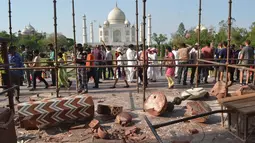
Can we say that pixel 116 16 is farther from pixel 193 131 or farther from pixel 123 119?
pixel 193 131

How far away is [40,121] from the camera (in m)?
4.80

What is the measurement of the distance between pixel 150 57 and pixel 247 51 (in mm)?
3606

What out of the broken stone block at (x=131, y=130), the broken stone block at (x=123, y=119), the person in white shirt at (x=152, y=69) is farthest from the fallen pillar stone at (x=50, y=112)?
the person in white shirt at (x=152, y=69)

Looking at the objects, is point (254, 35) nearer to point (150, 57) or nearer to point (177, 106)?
point (150, 57)

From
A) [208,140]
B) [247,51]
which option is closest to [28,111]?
[208,140]

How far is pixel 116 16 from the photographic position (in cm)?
7350

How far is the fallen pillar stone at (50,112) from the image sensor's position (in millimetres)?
4789

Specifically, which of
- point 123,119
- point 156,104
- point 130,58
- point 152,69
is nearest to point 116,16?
point 152,69

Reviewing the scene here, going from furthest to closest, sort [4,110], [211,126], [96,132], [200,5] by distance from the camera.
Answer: [200,5], [211,126], [96,132], [4,110]

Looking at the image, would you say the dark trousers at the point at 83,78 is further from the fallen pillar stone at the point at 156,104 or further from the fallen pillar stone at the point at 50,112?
the fallen pillar stone at the point at 50,112

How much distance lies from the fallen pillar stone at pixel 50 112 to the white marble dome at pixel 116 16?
2727 inches

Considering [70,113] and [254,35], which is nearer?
[70,113]

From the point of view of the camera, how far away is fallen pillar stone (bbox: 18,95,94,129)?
15.7 ft

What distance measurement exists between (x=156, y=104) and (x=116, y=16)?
230 ft
